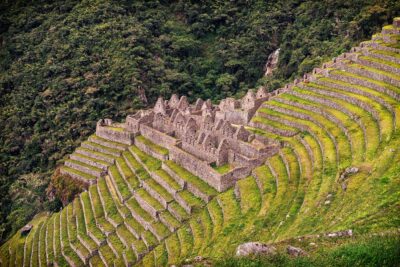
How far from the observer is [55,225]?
132ft

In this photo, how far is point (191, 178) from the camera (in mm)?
33125

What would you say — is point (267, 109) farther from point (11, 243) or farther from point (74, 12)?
point (74, 12)

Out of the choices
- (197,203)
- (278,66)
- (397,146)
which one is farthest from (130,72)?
(397,146)

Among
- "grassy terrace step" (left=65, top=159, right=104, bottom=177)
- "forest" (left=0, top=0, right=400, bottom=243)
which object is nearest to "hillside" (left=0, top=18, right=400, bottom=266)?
"grassy terrace step" (left=65, top=159, right=104, bottom=177)

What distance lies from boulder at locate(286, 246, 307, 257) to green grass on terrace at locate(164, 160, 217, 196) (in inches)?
535

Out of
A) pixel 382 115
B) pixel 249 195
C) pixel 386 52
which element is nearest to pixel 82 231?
pixel 249 195

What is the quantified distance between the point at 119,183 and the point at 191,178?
7.66m

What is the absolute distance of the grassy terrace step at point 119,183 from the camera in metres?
36.8

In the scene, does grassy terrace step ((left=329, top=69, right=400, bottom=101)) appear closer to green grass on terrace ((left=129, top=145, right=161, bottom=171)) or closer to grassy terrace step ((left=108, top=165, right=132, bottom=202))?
green grass on terrace ((left=129, top=145, right=161, bottom=171))

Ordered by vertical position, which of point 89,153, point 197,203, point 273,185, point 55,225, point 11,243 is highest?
point 273,185

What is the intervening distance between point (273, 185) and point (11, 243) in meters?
25.2

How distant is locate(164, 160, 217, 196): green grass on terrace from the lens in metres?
31.4

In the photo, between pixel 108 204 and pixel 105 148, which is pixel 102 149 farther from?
pixel 108 204

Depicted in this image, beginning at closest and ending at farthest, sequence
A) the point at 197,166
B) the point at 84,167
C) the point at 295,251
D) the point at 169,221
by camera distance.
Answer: the point at 295,251 → the point at 169,221 → the point at 197,166 → the point at 84,167
